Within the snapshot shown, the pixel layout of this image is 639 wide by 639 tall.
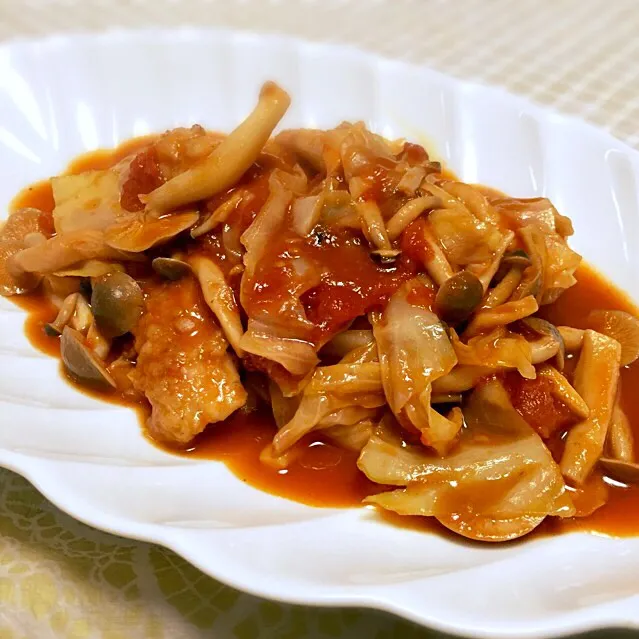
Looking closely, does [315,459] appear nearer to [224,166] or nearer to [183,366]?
[183,366]

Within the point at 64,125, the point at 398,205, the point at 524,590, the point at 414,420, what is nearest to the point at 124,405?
the point at 414,420

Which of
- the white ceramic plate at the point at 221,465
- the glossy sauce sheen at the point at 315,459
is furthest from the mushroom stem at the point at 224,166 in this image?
the white ceramic plate at the point at 221,465

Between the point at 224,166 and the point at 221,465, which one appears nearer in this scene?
the point at 221,465

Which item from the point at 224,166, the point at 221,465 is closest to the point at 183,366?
the point at 221,465

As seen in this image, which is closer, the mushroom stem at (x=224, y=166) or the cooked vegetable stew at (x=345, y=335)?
the cooked vegetable stew at (x=345, y=335)

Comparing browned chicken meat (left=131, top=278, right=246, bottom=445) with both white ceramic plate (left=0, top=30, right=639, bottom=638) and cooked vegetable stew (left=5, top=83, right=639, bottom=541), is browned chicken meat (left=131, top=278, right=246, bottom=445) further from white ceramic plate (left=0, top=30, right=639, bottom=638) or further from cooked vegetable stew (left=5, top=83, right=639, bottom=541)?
white ceramic plate (left=0, top=30, right=639, bottom=638)

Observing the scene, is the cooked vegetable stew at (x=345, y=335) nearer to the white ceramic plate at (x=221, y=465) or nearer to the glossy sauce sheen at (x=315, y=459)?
the glossy sauce sheen at (x=315, y=459)

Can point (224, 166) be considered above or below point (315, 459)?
above

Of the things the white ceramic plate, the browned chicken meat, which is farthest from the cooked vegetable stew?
the white ceramic plate
